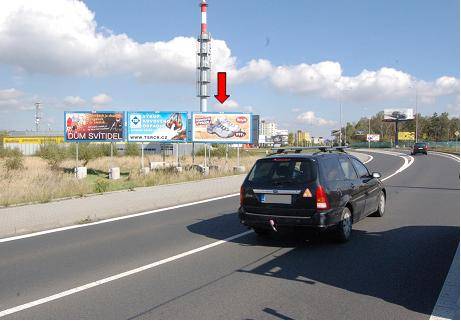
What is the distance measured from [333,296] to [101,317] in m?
2.47

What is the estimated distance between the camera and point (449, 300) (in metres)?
5.17

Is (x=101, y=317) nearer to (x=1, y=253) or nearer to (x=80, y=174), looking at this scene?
(x=1, y=253)

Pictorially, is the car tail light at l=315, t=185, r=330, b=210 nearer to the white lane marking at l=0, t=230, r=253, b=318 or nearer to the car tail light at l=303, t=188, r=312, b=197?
the car tail light at l=303, t=188, r=312, b=197

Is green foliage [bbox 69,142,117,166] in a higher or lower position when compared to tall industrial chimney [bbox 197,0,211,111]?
lower

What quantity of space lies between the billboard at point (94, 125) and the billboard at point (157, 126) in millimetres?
801

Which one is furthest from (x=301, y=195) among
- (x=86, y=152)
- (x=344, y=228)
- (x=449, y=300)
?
(x=86, y=152)

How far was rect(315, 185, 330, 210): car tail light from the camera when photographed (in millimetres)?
7785

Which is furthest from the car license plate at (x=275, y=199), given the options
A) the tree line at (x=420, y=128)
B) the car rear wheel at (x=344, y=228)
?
the tree line at (x=420, y=128)

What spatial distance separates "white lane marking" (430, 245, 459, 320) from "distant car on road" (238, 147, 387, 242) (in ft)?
7.02

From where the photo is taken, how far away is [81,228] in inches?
400

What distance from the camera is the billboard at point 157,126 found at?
2884 cm

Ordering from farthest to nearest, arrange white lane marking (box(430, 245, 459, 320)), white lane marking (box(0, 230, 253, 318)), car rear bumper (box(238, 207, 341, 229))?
1. car rear bumper (box(238, 207, 341, 229))
2. white lane marking (box(0, 230, 253, 318))
3. white lane marking (box(430, 245, 459, 320))

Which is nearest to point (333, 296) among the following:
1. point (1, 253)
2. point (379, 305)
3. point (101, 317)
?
point (379, 305)

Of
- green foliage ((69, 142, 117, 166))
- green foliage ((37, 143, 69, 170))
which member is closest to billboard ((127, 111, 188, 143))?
green foliage ((37, 143, 69, 170))
